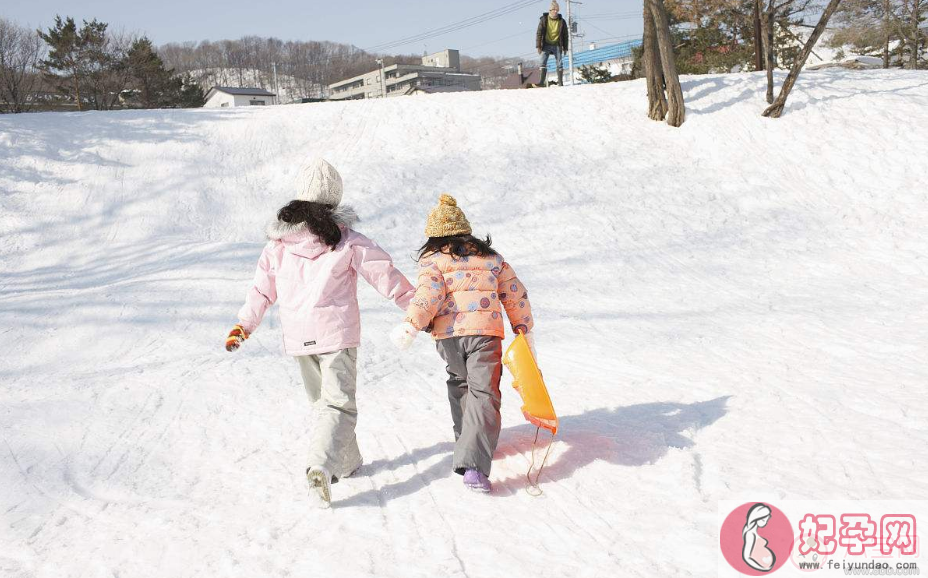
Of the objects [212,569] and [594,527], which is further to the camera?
[594,527]

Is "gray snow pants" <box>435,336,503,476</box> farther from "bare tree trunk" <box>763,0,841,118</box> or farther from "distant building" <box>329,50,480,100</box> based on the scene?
"distant building" <box>329,50,480,100</box>

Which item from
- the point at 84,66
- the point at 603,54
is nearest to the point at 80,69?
the point at 84,66

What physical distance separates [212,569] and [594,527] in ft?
5.15

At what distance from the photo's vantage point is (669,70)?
465 inches

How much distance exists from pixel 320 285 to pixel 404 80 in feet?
264

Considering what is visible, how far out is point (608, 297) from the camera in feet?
23.6

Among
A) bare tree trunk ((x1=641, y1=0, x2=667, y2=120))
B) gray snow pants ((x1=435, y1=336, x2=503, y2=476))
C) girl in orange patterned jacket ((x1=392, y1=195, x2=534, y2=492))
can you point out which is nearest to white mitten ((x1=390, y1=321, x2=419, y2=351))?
girl in orange patterned jacket ((x1=392, y1=195, x2=534, y2=492))

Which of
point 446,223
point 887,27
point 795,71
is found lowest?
point 446,223

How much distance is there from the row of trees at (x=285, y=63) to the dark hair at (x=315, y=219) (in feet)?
223

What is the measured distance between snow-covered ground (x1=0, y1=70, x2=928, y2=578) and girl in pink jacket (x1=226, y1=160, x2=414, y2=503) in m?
0.46

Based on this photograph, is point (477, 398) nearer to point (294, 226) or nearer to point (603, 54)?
point (294, 226)

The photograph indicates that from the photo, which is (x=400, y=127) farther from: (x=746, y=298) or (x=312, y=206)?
(x=312, y=206)

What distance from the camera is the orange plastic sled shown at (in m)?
3.35

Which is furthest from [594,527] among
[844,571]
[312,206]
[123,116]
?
[123,116]
